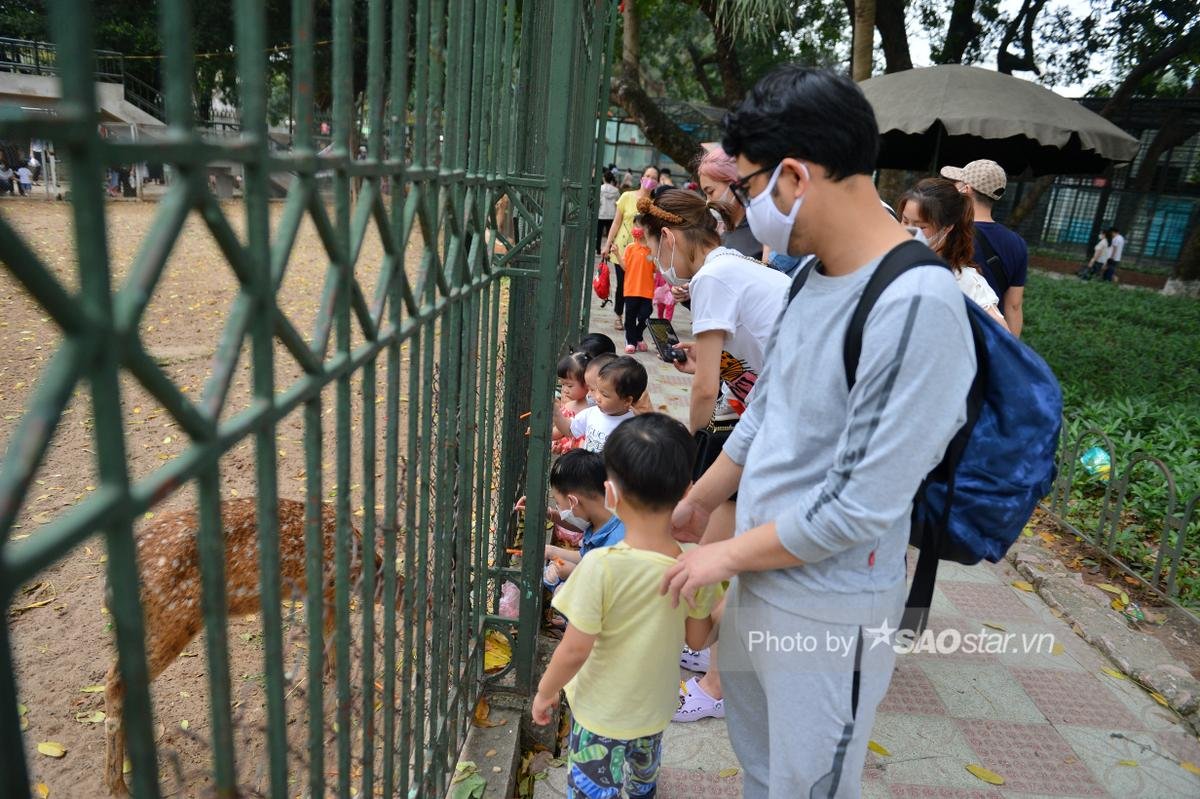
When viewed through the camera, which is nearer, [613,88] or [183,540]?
[183,540]

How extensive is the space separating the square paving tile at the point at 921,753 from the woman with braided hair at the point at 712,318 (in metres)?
0.58

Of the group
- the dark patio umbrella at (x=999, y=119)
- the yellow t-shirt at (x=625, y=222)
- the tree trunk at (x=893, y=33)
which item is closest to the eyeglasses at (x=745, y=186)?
the dark patio umbrella at (x=999, y=119)

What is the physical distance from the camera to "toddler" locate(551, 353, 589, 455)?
4018 millimetres

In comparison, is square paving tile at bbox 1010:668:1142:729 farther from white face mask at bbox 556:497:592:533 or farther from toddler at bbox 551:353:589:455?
toddler at bbox 551:353:589:455

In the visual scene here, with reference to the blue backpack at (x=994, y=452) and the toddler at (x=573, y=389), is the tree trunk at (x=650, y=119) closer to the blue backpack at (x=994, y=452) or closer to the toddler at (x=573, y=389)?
the toddler at (x=573, y=389)

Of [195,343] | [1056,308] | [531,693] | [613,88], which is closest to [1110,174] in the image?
[1056,308]

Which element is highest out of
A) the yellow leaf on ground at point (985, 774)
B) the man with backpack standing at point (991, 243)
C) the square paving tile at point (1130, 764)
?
the man with backpack standing at point (991, 243)

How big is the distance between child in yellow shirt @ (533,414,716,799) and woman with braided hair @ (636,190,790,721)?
0.41 metres

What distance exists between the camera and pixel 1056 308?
520 inches

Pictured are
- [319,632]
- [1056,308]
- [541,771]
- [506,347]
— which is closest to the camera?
[319,632]

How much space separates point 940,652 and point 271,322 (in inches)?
134

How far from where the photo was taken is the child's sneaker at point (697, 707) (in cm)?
293

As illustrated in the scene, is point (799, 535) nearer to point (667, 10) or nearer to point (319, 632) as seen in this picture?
point (319, 632)

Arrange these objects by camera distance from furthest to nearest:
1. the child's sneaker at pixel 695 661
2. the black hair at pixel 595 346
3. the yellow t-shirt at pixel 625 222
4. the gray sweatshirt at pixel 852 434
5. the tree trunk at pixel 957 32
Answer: the tree trunk at pixel 957 32 → the yellow t-shirt at pixel 625 222 → the black hair at pixel 595 346 → the child's sneaker at pixel 695 661 → the gray sweatshirt at pixel 852 434
